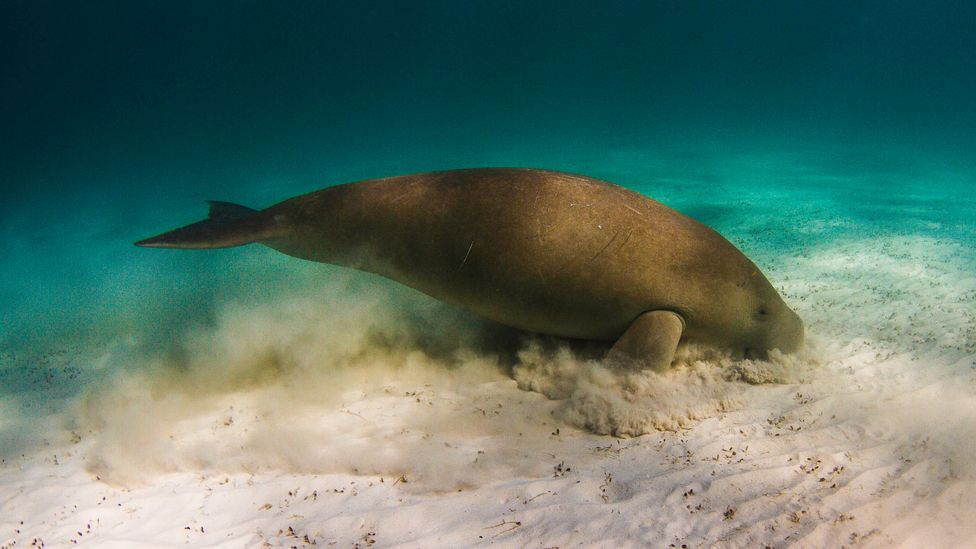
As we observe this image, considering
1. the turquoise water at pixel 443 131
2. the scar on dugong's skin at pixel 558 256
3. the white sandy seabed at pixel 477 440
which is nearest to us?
the white sandy seabed at pixel 477 440

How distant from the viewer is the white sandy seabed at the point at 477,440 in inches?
93.4

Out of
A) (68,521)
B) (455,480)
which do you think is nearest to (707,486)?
(455,480)

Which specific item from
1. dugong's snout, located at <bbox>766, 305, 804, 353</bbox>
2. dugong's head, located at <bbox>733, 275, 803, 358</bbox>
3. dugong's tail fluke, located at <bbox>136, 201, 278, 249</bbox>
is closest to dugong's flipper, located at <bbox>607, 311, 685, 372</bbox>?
dugong's head, located at <bbox>733, 275, 803, 358</bbox>

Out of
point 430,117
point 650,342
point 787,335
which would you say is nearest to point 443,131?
point 430,117

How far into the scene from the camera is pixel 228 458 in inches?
132

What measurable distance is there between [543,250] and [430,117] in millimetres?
70247

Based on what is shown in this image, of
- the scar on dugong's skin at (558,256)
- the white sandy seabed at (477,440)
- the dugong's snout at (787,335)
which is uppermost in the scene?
the scar on dugong's skin at (558,256)

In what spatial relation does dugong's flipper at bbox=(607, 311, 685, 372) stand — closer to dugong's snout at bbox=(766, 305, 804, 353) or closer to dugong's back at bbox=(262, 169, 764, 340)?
dugong's back at bbox=(262, 169, 764, 340)

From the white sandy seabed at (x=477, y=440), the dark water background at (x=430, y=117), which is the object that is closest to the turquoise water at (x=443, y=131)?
the dark water background at (x=430, y=117)

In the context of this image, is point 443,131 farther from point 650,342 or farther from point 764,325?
point 650,342

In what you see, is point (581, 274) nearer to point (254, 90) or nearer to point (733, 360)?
point (733, 360)

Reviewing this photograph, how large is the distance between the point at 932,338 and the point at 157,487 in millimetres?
7123

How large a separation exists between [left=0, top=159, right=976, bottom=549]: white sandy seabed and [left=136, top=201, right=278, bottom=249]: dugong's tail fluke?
1.19 m

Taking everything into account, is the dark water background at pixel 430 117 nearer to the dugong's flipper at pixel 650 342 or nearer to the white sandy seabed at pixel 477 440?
the white sandy seabed at pixel 477 440
